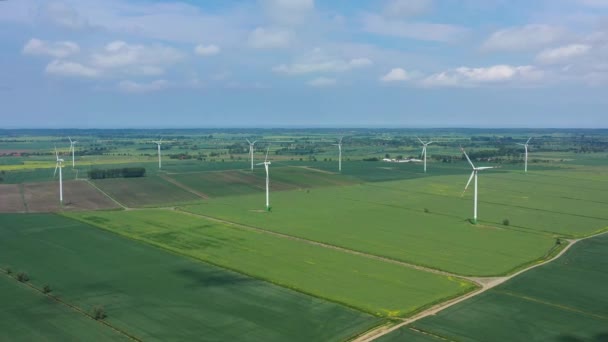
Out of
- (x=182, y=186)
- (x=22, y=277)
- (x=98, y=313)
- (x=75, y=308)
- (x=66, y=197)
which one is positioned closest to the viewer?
(x=98, y=313)

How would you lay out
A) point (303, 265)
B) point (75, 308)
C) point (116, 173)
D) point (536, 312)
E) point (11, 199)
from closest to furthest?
1. point (536, 312)
2. point (75, 308)
3. point (303, 265)
4. point (11, 199)
5. point (116, 173)

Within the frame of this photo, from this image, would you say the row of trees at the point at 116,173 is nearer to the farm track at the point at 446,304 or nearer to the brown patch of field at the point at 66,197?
the brown patch of field at the point at 66,197

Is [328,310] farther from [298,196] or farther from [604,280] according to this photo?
[298,196]

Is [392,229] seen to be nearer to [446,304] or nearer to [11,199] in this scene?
[446,304]

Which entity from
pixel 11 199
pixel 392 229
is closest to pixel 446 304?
pixel 392 229

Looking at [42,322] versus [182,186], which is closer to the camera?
[42,322]

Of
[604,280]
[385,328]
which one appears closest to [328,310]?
[385,328]

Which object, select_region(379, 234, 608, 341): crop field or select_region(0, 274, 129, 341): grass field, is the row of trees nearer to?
select_region(0, 274, 129, 341): grass field

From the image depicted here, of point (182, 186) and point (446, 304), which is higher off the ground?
point (182, 186)
